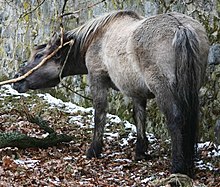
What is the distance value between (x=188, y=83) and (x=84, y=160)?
7.02 ft

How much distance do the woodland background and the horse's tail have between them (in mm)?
1834

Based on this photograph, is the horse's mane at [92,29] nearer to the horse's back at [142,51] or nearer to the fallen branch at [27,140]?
the horse's back at [142,51]

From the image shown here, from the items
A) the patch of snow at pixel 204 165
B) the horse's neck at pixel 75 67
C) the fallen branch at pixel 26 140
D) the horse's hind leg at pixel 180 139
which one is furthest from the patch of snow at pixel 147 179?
the horse's neck at pixel 75 67

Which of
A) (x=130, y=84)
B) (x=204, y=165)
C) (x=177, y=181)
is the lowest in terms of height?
(x=204, y=165)

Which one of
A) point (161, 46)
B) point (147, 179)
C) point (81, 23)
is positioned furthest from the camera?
point (81, 23)

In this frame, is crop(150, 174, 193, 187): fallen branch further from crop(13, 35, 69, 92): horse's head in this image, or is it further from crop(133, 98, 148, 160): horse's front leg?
crop(13, 35, 69, 92): horse's head

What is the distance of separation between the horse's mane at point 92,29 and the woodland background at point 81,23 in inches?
10.0

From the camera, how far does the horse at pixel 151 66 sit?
188 inches

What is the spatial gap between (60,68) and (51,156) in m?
1.57

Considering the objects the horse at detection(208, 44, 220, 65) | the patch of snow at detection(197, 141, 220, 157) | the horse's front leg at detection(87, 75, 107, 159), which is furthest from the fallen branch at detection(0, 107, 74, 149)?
the horse at detection(208, 44, 220, 65)

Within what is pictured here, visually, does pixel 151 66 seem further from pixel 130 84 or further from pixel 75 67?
pixel 75 67

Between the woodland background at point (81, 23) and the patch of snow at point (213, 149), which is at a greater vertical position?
the woodland background at point (81, 23)

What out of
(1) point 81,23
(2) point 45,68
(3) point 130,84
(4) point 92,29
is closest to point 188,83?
(3) point 130,84

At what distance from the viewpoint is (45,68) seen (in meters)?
7.34
